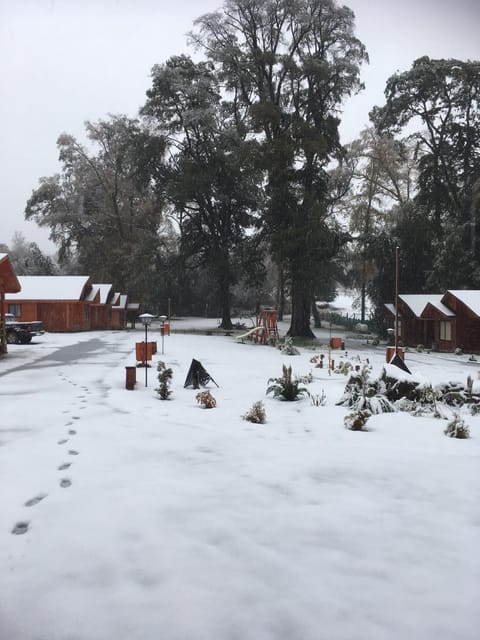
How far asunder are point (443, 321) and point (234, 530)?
28962mm

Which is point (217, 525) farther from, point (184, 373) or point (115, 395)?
point (184, 373)

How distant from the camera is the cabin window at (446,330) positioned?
2962 centimetres

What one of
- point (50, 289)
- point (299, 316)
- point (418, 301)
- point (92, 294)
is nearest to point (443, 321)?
point (418, 301)

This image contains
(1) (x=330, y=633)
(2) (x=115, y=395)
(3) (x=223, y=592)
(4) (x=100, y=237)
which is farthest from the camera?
(4) (x=100, y=237)

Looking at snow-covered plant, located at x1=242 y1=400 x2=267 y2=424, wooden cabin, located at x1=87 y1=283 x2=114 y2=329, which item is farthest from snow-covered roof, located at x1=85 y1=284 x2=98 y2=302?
snow-covered plant, located at x1=242 y1=400 x2=267 y2=424

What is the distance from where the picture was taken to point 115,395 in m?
11.8

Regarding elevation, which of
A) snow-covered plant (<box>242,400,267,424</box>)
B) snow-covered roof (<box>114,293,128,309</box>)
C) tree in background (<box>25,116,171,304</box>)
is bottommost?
snow-covered plant (<box>242,400,267,424</box>)

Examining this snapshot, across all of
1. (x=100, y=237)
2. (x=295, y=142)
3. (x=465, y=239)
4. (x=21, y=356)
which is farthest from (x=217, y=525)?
(x=100, y=237)

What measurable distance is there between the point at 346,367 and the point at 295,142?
21287 millimetres

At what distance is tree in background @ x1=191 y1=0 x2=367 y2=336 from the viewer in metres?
32.8

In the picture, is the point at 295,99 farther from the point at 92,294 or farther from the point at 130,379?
the point at 130,379

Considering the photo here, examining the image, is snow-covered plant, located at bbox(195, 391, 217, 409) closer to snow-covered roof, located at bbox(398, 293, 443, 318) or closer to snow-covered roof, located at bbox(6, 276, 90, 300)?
snow-covered roof, located at bbox(398, 293, 443, 318)

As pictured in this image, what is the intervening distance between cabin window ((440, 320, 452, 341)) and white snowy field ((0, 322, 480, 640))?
867 inches

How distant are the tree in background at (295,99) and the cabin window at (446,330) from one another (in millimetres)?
8537
